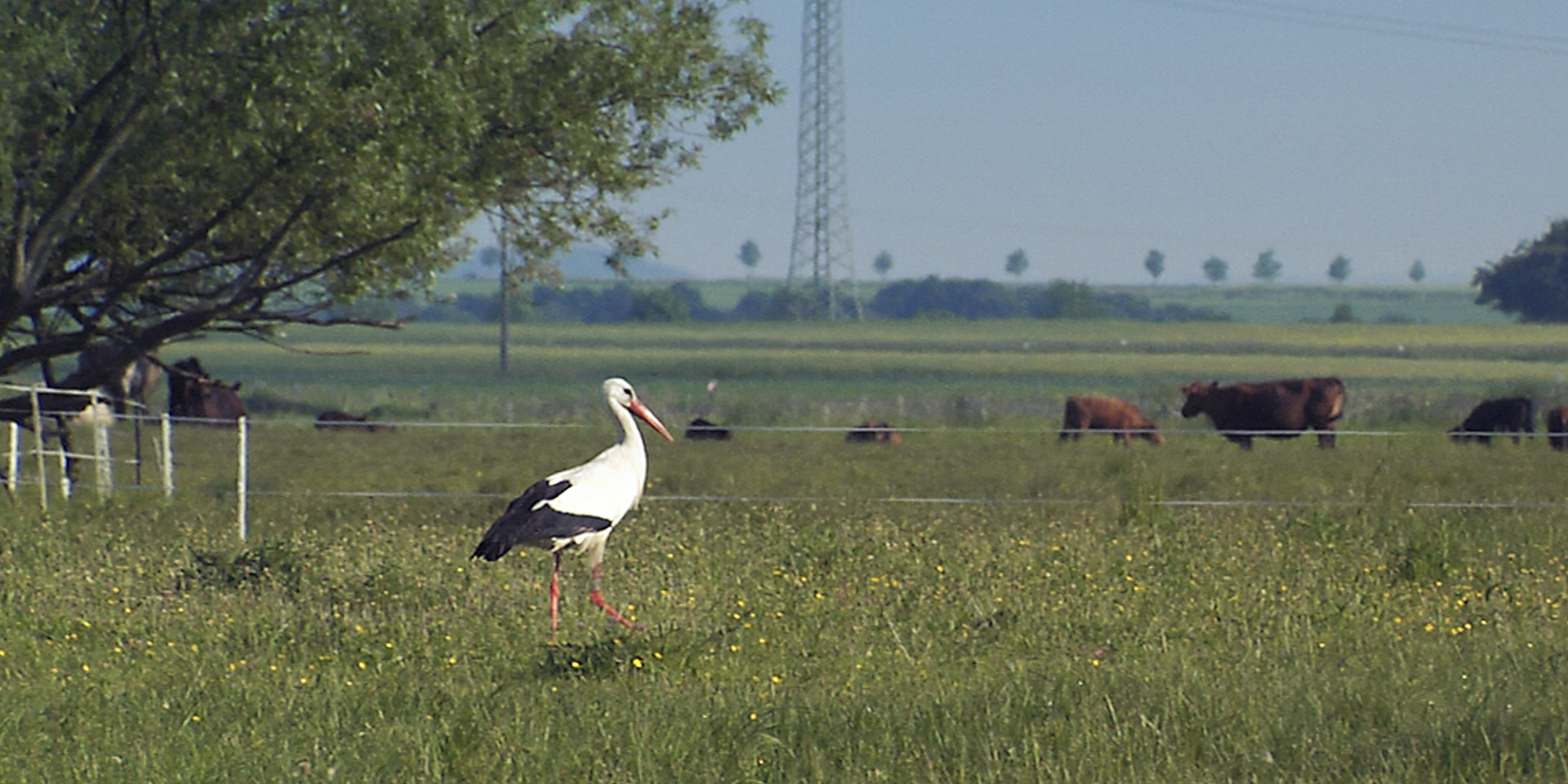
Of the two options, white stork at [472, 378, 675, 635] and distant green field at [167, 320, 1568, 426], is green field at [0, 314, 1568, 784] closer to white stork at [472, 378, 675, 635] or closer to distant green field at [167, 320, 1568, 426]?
white stork at [472, 378, 675, 635]

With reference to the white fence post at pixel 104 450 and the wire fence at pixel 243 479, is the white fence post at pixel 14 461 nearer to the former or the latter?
the wire fence at pixel 243 479

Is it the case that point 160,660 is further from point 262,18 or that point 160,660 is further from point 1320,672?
point 262,18

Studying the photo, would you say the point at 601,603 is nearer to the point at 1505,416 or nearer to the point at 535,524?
the point at 535,524

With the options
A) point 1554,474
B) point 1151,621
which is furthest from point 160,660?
Answer: point 1554,474

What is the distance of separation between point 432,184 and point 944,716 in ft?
38.1

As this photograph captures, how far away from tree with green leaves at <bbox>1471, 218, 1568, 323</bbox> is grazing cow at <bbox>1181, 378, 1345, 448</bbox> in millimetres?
83410

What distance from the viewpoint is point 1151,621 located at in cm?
997

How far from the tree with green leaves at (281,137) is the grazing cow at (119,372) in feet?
1.21

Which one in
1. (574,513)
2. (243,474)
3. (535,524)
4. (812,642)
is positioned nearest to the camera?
(812,642)

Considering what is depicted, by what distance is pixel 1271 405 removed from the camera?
3850cm

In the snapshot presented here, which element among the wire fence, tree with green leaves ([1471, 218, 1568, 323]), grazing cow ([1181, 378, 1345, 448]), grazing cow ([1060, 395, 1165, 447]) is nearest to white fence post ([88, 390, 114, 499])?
the wire fence

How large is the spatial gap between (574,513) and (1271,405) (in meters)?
30.4

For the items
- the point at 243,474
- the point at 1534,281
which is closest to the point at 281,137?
the point at 243,474

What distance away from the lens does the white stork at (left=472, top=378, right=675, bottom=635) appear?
1027 centimetres
